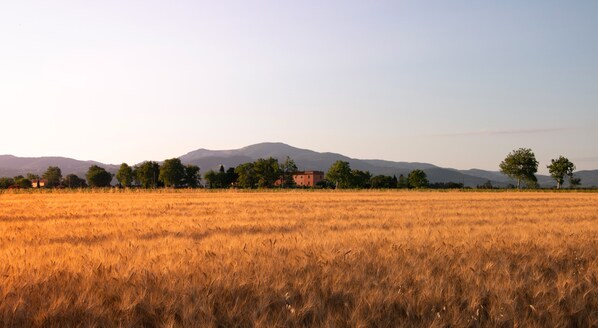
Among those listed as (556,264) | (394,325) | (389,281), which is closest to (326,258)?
(389,281)

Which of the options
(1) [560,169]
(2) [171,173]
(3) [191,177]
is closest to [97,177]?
(3) [191,177]

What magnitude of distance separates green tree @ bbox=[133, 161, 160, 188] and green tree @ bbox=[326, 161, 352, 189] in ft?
195

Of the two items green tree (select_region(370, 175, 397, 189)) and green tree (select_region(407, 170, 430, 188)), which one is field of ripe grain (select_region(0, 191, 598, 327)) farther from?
green tree (select_region(370, 175, 397, 189))

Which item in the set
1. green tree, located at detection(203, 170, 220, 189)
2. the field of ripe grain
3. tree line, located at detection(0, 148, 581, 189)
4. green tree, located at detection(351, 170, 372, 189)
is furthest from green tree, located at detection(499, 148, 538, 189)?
the field of ripe grain

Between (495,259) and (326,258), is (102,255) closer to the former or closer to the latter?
(326,258)

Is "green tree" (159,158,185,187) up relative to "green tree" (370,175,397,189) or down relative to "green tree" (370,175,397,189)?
up

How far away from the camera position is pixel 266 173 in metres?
137

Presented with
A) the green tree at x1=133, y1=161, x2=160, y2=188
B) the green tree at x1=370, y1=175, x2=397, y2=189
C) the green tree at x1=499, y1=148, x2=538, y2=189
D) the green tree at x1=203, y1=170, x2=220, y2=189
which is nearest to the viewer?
the green tree at x1=499, y1=148, x2=538, y2=189

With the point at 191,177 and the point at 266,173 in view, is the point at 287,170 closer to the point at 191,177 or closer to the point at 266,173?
the point at 266,173

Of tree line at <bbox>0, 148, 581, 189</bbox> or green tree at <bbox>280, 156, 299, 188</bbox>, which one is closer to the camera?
tree line at <bbox>0, 148, 581, 189</bbox>

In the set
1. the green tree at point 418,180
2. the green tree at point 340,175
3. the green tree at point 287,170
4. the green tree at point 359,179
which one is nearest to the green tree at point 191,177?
the green tree at point 287,170

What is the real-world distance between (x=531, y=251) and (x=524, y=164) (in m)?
130

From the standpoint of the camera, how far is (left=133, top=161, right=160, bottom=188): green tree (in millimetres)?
161875

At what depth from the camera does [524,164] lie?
126 m
